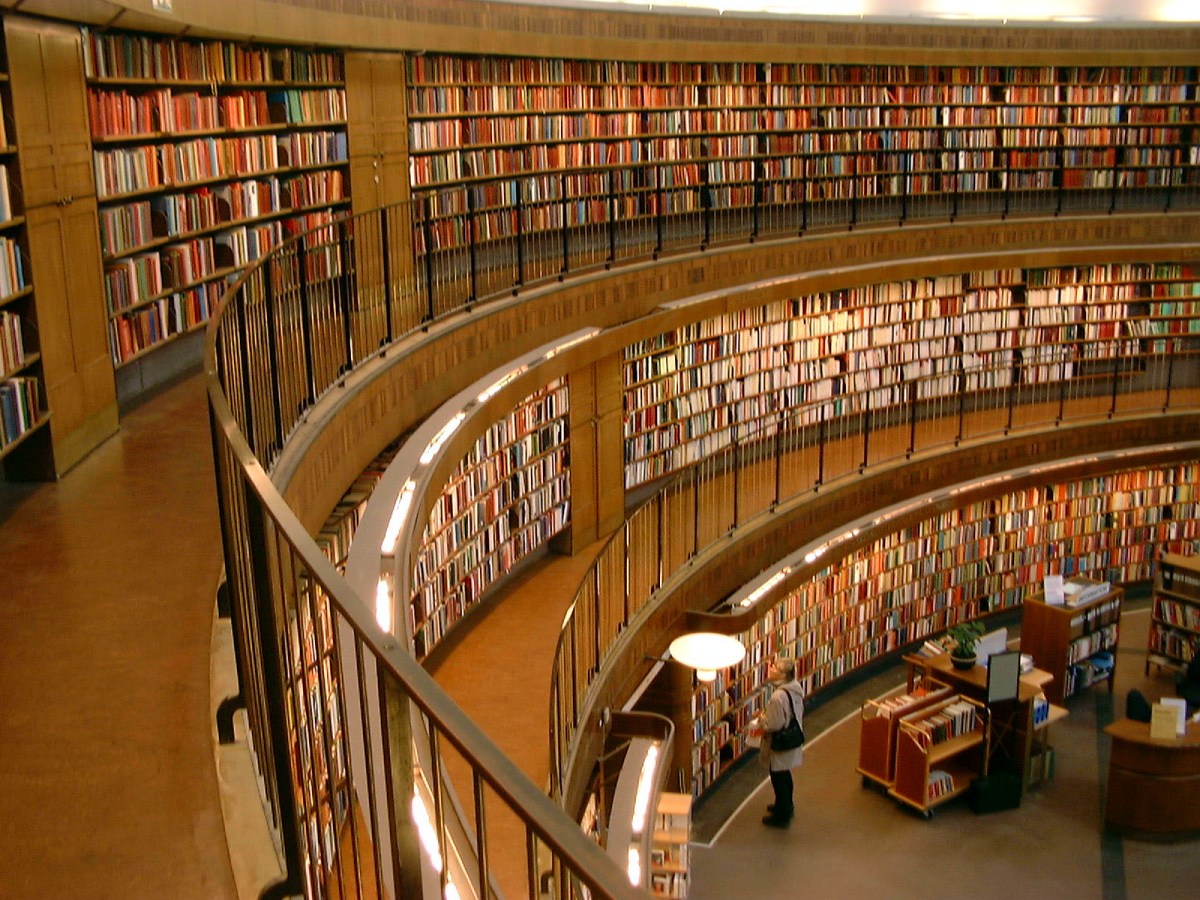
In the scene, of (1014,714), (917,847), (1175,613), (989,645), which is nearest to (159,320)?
(917,847)

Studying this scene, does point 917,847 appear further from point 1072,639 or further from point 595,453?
point 595,453

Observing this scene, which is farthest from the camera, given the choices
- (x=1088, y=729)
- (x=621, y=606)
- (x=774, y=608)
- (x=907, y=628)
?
(x=907, y=628)

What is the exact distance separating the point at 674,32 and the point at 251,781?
8.57m

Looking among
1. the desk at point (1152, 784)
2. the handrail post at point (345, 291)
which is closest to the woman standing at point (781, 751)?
the desk at point (1152, 784)

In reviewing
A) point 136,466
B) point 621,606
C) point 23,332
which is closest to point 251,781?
point 136,466

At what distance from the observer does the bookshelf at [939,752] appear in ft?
26.0

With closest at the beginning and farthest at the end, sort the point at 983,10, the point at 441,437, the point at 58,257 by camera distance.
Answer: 1. the point at 58,257
2. the point at 441,437
3. the point at 983,10

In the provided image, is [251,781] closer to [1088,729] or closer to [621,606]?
[621,606]

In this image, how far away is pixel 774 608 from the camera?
345 inches

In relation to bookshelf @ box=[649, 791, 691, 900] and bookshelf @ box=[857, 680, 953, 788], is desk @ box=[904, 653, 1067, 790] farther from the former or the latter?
bookshelf @ box=[649, 791, 691, 900]

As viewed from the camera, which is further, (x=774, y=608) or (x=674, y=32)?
(x=674, y=32)

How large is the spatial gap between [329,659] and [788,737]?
5.19 meters

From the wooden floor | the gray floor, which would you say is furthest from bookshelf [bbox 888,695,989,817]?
the wooden floor

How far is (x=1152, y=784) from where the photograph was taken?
7.76 metres
